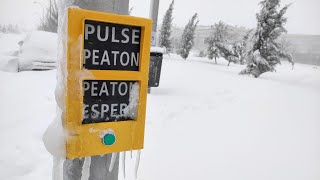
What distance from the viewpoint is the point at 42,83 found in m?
6.80

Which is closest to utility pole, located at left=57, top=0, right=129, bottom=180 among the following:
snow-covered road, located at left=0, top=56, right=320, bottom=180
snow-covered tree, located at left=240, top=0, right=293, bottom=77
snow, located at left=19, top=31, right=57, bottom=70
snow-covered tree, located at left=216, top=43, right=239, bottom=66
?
snow-covered road, located at left=0, top=56, right=320, bottom=180

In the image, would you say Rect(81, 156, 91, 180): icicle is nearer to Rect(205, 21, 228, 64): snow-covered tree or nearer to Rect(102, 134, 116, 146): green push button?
Rect(102, 134, 116, 146): green push button

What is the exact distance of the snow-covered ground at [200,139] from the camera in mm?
2836

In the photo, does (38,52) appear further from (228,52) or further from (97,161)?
(228,52)

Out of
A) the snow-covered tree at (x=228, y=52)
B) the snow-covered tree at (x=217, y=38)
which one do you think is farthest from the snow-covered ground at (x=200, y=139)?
the snow-covered tree at (x=217, y=38)

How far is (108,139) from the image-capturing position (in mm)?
1110

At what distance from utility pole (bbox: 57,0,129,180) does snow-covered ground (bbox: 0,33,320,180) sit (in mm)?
1511

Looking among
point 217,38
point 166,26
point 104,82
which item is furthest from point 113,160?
point 166,26

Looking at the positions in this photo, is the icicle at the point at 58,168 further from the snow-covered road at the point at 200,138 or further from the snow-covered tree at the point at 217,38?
the snow-covered tree at the point at 217,38

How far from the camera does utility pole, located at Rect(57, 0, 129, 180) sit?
1.08 metres

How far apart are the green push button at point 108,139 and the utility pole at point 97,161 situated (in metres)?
0.12

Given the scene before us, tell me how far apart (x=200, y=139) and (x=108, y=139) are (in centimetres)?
266

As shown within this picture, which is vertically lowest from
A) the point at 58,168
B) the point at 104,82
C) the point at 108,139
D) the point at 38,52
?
the point at 38,52

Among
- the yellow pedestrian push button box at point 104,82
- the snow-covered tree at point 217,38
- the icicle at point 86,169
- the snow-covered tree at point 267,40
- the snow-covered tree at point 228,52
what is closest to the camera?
the yellow pedestrian push button box at point 104,82
